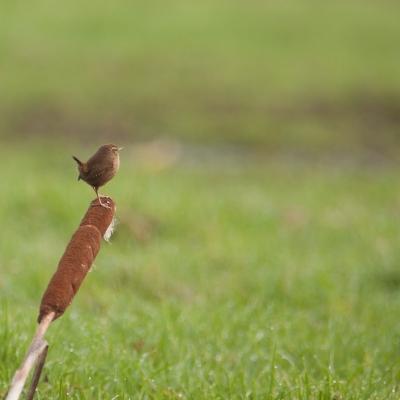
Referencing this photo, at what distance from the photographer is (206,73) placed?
56.6 ft

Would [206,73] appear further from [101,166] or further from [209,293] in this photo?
[101,166]

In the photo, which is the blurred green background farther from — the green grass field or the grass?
the grass

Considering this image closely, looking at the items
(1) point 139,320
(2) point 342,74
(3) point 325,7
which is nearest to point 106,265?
(1) point 139,320

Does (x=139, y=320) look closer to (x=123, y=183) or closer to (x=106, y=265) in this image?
(x=106, y=265)

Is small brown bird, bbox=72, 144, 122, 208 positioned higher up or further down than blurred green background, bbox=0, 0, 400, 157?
further down

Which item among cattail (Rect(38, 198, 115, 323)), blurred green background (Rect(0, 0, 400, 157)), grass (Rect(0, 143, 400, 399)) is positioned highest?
blurred green background (Rect(0, 0, 400, 157))

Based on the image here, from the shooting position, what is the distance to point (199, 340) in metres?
3.41

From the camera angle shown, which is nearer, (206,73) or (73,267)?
(73,267)

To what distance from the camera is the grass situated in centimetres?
269

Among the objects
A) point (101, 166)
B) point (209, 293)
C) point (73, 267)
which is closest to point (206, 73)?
point (209, 293)

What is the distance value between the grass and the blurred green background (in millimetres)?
5598

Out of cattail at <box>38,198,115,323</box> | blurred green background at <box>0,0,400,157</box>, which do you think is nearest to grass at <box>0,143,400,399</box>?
cattail at <box>38,198,115,323</box>

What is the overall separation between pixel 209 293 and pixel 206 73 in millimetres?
13282

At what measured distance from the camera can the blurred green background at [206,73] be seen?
14094 mm
